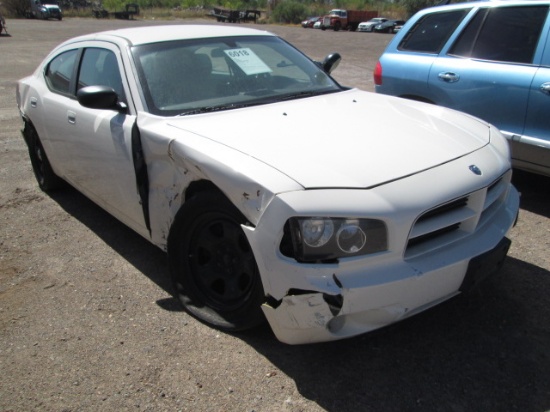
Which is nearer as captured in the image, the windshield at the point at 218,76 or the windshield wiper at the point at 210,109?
the windshield wiper at the point at 210,109

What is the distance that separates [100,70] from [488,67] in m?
3.27

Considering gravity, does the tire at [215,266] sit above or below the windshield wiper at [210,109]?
below

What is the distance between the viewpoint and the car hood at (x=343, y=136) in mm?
2461

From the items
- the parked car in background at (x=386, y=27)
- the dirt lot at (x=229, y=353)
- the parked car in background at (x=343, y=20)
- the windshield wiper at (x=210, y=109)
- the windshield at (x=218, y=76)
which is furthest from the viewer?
the parked car in background at (x=343, y=20)

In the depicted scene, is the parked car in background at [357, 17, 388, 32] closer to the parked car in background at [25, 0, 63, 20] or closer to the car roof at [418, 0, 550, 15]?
the parked car in background at [25, 0, 63, 20]

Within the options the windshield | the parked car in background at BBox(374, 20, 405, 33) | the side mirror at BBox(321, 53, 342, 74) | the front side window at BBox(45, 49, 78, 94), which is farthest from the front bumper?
the parked car in background at BBox(374, 20, 405, 33)

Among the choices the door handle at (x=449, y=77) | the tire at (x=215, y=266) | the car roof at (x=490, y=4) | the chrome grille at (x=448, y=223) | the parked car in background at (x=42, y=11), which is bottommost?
the parked car in background at (x=42, y=11)

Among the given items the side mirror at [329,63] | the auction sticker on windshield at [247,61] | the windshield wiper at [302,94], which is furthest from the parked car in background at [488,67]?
the auction sticker on windshield at [247,61]

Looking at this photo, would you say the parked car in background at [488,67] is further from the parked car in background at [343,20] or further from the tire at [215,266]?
the parked car in background at [343,20]

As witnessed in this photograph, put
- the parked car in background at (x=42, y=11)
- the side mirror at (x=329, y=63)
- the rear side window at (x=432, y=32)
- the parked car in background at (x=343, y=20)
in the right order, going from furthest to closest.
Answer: the parked car in background at (x=42, y=11)
the parked car in background at (x=343, y=20)
the rear side window at (x=432, y=32)
the side mirror at (x=329, y=63)

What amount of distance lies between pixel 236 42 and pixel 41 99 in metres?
1.86

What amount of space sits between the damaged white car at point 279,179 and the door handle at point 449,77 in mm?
1346

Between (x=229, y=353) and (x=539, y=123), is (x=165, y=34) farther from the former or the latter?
(x=539, y=123)

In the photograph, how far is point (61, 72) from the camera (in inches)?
176
